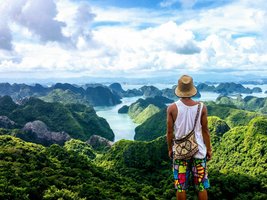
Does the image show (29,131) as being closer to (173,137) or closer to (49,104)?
(49,104)

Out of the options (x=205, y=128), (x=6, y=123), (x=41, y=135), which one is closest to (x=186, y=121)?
(x=205, y=128)

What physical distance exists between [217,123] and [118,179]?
141 feet

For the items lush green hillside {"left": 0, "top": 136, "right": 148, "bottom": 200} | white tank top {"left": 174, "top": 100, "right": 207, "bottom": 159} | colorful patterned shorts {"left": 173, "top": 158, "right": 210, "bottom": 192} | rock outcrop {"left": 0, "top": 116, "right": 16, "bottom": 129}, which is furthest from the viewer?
rock outcrop {"left": 0, "top": 116, "right": 16, "bottom": 129}

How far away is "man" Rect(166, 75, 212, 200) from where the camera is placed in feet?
22.5

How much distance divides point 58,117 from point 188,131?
384ft

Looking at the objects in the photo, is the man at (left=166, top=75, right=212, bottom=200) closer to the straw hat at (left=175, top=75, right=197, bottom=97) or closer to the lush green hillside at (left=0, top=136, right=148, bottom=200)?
the straw hat at (left=175, top=75, right=197, bottom=97)

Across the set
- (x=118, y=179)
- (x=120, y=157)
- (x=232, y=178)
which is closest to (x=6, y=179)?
(x=118, y=179)

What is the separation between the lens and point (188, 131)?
269 inches

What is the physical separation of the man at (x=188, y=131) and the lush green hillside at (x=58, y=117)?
345 feet

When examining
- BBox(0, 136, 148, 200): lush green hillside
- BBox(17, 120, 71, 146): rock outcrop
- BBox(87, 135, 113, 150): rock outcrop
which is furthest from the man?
BBox(87, 135, 113, 150): rock outcrop

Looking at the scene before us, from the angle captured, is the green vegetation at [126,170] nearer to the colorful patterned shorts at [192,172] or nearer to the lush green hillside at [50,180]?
the lush green hillside at [50,180]

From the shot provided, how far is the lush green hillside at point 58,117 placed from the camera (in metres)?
113

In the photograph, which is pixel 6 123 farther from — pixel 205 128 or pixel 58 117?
pixel 205 128

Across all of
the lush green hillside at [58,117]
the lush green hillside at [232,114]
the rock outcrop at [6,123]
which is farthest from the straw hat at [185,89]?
the lush green hillside at [58,117]
